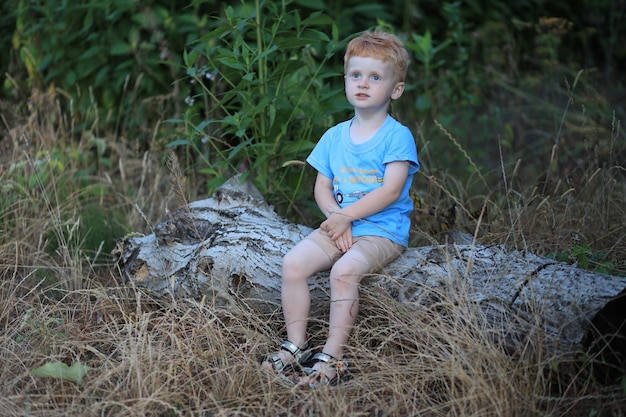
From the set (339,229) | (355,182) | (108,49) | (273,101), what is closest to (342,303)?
(339,229)

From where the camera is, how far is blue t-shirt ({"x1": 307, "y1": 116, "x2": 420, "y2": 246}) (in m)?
3.22

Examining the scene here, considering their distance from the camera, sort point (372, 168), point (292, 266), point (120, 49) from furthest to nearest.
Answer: point (120, 49) < point (372, 168) < point (292, 266)

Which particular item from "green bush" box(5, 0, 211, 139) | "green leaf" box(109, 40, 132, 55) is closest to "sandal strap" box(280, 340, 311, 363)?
"green bush" box(5, 0, 211, 139)

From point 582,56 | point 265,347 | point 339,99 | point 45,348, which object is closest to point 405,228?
point 265,347

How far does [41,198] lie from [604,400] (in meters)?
3.16

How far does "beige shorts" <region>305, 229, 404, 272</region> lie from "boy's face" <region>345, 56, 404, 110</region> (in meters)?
0.55

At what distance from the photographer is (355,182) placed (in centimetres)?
329

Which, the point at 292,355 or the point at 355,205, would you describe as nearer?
the point at 292,355

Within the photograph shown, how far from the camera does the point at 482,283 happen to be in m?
3.05

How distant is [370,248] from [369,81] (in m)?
0.68

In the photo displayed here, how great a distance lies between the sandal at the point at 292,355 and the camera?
3029 millimetres

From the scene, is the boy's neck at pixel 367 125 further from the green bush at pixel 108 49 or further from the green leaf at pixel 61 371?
the green bush at pixel 108 49

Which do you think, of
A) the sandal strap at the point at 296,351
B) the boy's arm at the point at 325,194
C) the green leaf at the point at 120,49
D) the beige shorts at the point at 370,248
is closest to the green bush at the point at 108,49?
the green leaf at the point at 120,49

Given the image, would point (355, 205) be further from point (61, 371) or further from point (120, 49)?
point (120, 49)
